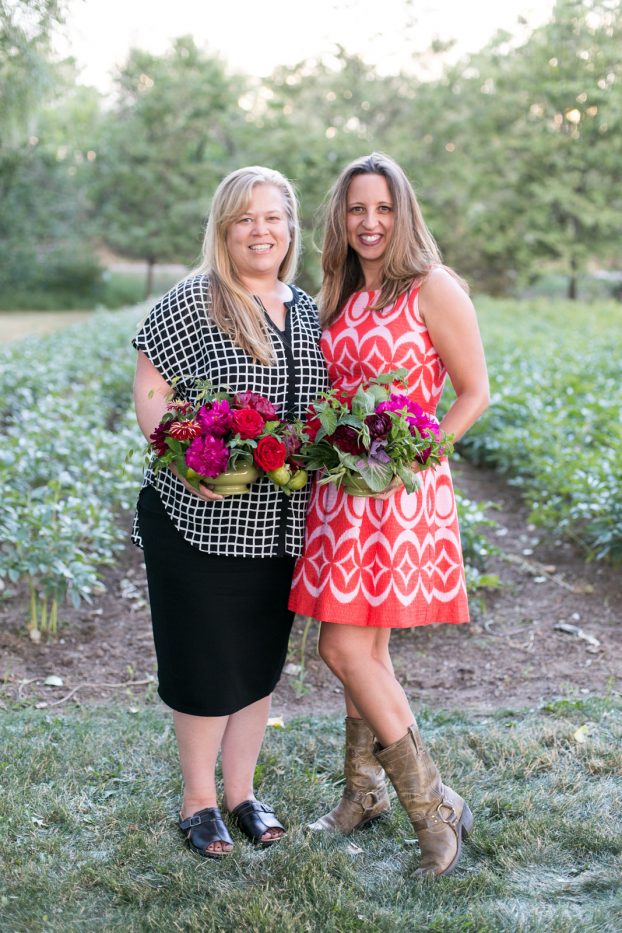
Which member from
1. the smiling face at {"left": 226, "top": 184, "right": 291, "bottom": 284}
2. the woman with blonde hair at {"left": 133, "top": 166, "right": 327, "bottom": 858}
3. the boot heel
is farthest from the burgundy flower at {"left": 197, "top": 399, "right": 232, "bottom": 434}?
the boot heel

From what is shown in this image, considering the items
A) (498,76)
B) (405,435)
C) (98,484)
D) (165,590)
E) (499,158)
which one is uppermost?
(498,76)

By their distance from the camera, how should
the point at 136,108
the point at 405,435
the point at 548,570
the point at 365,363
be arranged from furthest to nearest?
the point at 136,108 → the point at 548,570 → the point at 365,363 → the point at 405,435

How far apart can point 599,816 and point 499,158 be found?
2483 cm

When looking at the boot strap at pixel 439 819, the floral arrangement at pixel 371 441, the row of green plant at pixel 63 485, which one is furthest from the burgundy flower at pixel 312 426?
the row of green plant at pixel 63 485

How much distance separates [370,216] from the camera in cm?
273

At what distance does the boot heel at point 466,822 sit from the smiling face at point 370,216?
5.26ft

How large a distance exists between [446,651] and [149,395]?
7.56 ft

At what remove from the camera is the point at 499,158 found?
25500 mm

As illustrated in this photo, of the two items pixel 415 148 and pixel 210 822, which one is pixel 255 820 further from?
pixel 415 148

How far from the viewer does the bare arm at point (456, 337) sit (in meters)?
2.68

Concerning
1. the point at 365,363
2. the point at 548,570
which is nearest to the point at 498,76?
the point at 548,570

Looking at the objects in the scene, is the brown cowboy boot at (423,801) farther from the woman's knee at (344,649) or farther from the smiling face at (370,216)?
the smiling face at (370,216)

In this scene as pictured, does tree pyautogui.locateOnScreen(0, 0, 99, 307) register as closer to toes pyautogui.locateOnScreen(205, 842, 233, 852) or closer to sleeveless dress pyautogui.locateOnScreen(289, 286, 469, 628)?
sleeveless dress pyautogui.locateOnScreen(289, 286, 469, 628)

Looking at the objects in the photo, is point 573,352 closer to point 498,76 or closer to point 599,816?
point 599,816
